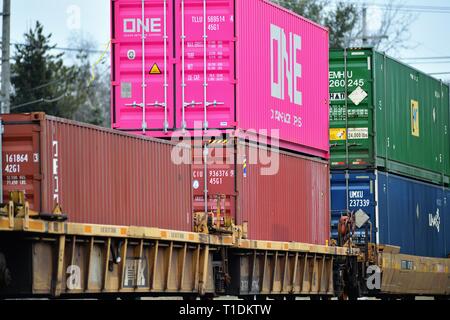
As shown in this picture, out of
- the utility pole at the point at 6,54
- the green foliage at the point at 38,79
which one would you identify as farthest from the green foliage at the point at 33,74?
the utility pole at the point at 6,54

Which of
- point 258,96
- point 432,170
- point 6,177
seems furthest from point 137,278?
point 432,170

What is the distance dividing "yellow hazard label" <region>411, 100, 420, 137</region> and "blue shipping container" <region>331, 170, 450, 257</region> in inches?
45.7

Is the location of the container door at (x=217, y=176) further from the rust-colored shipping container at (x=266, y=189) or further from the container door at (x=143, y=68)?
the container door at (x=143, y=68)

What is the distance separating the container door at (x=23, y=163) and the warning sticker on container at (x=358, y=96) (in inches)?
A: 484

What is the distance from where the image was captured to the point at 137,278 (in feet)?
54.6

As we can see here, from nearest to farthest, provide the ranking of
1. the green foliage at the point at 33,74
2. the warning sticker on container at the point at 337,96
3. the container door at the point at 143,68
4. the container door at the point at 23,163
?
the container door at the point at 23,163, the container door at the point at 143,68, the warning sticker on container at the point at 337,96, the green foliage at the point at 33,74

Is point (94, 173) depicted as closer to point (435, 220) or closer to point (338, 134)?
point (338, 134)

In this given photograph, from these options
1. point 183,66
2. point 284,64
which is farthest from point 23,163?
point 284,64

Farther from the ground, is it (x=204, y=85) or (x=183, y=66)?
(x=183, y=66)

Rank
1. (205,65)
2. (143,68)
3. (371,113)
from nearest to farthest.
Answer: (205,65)
(143,68)
(371,113)

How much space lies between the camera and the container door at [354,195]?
25531 millimetres

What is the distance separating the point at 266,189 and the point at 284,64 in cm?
245

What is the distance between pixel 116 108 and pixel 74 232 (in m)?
5.14

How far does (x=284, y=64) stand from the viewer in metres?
21.6
